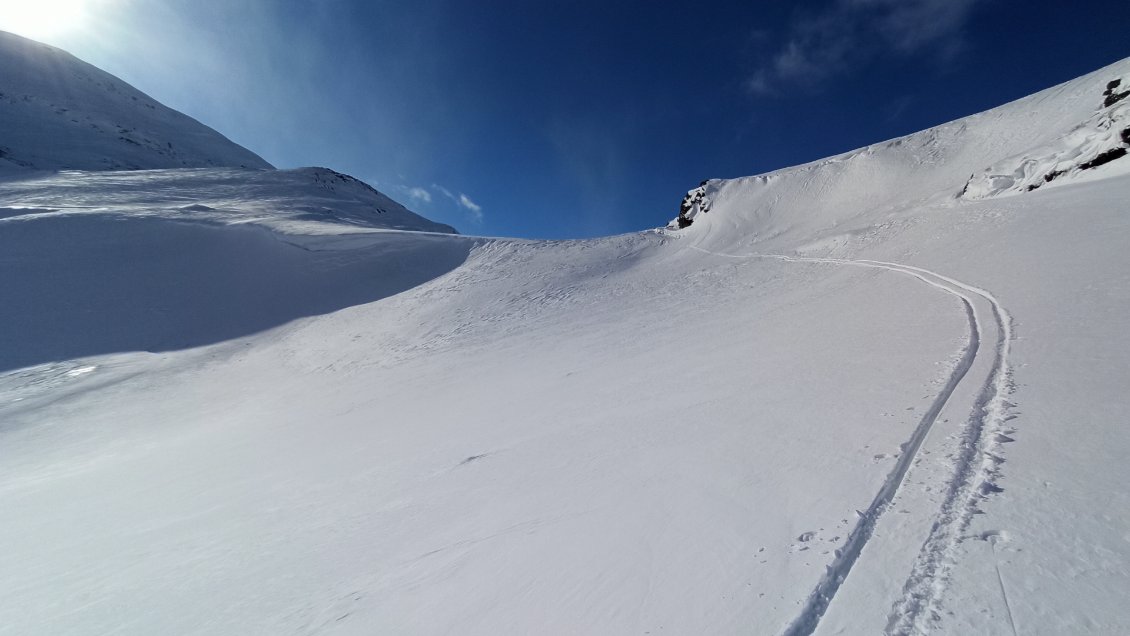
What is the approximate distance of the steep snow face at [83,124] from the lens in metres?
41.6

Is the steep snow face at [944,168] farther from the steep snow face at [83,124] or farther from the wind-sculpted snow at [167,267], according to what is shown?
the steep snow face at [83,124]

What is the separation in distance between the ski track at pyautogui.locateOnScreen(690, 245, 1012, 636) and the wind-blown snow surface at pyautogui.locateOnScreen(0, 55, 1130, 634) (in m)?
0.01

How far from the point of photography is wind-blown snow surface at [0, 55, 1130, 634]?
226 cm

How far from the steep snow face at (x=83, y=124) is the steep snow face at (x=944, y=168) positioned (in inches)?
2090

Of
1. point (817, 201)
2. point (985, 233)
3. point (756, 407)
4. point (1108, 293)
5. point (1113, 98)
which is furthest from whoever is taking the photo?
point (817, 201)

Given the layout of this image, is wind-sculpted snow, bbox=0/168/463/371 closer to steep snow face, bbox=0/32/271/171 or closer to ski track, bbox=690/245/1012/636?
ski track, bbox=690/245/1012/636

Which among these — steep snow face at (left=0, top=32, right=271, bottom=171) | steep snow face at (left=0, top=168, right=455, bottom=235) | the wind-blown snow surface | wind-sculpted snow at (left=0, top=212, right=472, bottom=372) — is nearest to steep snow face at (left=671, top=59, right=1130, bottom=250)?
the wind-blown snow surface

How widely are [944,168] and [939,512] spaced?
22.1m

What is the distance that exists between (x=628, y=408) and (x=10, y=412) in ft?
45.8

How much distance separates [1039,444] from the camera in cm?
287

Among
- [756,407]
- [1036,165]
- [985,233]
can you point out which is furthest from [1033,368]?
[1036,165]

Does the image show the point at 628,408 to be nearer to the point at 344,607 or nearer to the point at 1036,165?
the point at 344,607

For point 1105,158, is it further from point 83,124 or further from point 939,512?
point 83,124

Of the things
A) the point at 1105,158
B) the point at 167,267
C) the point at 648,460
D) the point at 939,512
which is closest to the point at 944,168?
the point at 1105,158
